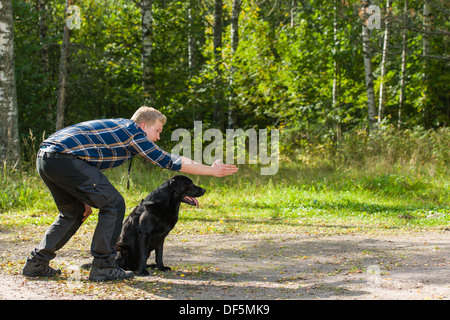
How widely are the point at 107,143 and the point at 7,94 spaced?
24.7 feet

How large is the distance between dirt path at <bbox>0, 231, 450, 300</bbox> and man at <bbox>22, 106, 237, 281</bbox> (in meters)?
0.27

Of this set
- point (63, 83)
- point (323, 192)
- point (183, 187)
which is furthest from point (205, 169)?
point (63, 83)

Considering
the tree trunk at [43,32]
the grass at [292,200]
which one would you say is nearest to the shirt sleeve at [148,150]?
the grass at [292,200]

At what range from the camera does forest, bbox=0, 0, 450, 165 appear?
14125mm

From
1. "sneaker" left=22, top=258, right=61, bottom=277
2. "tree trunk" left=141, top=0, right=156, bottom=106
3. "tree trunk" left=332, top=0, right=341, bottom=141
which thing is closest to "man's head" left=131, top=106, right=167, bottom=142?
"sneaker" left=22, top=258, right=61, bottom=277

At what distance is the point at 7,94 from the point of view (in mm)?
10883

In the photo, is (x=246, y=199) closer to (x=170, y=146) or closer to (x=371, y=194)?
(x=371, y=194)

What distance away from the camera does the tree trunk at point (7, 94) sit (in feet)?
35.2

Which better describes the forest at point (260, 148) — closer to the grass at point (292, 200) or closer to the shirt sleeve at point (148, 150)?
the grass at point (292, 200)

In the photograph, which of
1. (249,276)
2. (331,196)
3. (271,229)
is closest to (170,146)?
(331,196)

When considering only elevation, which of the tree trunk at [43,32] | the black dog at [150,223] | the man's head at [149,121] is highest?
the tree trunk at [43,32]

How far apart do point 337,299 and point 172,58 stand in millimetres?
12013

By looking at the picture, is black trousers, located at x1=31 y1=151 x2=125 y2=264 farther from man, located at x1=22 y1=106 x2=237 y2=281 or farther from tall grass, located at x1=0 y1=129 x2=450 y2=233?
tall grass, located at x1=0 y1=129 x2=450 y2=233

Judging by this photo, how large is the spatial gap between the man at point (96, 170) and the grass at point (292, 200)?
9.49 ft
